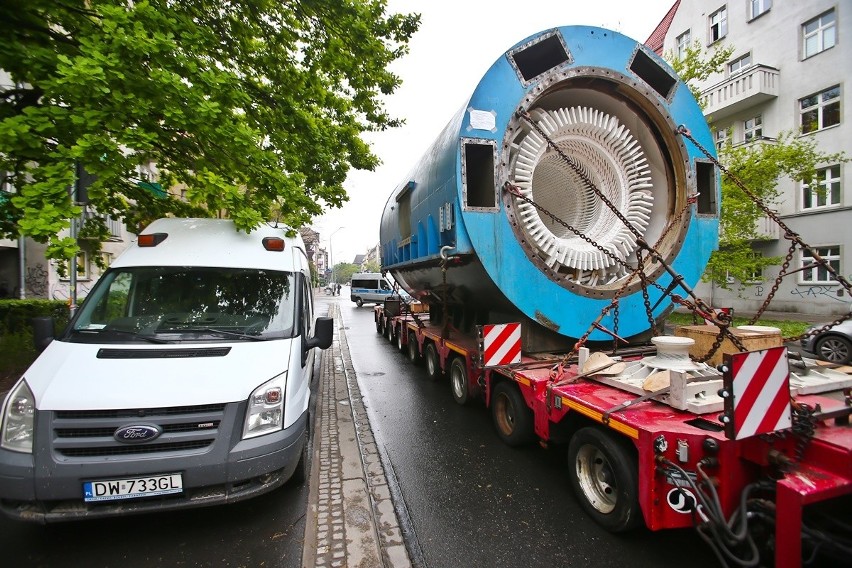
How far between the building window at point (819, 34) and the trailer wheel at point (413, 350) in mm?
17882

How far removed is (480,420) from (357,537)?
2.53 m

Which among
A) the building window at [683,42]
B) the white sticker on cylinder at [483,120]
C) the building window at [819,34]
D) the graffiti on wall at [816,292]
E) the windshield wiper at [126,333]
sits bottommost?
the graffiti on wall at [816,292]

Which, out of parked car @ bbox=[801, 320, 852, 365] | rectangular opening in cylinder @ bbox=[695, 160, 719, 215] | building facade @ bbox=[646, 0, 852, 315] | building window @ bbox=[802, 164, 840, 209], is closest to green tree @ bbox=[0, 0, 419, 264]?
rectangular opening in cylinder @ bbox=[695, 160, 719, 215]

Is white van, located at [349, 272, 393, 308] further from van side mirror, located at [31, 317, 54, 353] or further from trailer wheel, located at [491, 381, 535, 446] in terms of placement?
van side mirror, located at [31, 317, 54, 353]

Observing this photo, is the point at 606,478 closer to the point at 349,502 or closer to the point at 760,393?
the point at 760,393

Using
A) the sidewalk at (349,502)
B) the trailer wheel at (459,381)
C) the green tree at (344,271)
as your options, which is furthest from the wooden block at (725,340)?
the green tree at (344,271)

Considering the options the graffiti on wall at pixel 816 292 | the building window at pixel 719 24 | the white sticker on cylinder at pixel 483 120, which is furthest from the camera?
the building window at pixel 719 24

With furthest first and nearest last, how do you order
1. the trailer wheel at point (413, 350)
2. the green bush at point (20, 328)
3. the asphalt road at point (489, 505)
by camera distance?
1. the trailer wheel at point (413, 350)
2. the green bush at point (20, 328)
3. the asphalt road at point (489, 505)

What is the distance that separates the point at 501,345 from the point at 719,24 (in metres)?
22.5

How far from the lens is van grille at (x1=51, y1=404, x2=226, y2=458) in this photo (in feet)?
8.19

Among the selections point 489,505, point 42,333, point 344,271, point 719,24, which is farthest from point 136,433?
point 344,271

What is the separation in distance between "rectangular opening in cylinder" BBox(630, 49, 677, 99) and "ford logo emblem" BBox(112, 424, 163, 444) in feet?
18.3

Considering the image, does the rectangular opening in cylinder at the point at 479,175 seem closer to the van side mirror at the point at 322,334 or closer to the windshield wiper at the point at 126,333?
the van side mirror at the point at 322,334

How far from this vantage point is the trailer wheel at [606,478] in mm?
2492
